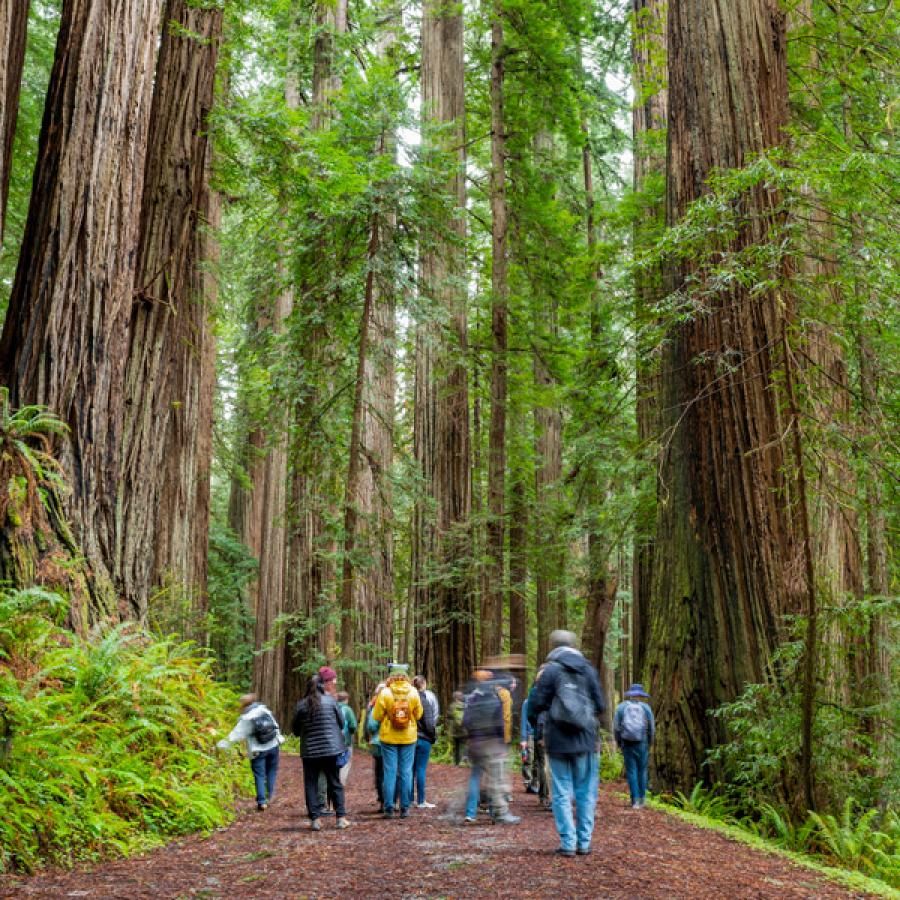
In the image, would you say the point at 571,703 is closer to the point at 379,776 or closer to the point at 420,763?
the point at 420,763

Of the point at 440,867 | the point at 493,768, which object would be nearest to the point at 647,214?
the point at 493,768

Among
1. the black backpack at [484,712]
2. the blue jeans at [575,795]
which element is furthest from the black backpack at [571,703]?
the black backpack at [484,712]

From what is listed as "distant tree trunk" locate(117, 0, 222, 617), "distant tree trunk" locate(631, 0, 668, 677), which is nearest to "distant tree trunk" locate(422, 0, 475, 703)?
"distant tree trunk" locate(631, 0, 668, 677)

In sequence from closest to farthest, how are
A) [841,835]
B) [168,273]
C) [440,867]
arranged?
[440,867], [841,835], [168,273]

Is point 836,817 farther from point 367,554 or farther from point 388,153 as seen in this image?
point 388,153

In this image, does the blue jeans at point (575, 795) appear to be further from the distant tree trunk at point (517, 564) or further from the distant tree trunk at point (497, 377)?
the distant tree trunk at point (517, 564)

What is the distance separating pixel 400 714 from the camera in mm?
9359

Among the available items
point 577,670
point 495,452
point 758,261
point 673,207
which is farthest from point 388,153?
point 577,670

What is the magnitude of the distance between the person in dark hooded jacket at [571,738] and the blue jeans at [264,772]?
407 cm

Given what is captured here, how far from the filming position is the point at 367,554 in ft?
50.7

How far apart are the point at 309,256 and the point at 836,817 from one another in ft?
39.1

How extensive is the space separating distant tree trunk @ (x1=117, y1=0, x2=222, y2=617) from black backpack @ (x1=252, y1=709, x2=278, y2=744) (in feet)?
6.21

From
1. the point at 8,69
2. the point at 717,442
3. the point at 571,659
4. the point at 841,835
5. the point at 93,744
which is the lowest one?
the point at 841,835

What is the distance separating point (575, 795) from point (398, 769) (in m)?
3.18
